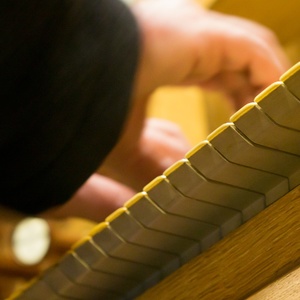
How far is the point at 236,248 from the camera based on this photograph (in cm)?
32

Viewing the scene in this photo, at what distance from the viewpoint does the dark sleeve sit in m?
0.42

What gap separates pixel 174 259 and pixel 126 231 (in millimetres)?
42

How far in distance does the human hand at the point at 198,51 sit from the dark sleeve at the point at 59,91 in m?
0.03

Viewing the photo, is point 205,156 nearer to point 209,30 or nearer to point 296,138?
point 296,138

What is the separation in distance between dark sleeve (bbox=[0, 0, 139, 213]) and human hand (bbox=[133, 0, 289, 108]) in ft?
0.10

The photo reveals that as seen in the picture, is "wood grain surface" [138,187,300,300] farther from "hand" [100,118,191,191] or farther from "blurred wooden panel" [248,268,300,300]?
"hand" [100,118,191,191]

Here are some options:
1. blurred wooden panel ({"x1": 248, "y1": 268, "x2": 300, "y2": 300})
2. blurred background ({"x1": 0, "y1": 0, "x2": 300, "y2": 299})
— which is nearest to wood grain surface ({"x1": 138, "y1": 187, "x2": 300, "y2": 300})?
blurred wooden panel ({"x1": 248, "y1": 268, "x2": 300, "y2": 300})

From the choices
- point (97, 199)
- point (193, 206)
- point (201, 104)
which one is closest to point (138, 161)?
point (97, 199)

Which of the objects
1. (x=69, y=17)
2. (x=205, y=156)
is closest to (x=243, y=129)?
(x=205, y=156)

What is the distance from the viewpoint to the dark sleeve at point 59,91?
0.42 meters

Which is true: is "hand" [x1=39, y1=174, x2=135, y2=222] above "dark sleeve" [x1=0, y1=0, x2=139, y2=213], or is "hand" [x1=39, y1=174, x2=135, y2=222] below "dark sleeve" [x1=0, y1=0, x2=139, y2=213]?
below

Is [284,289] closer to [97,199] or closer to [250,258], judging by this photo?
[250,258]

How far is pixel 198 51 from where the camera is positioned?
1.66 feet

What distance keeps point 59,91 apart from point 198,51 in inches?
5.1
